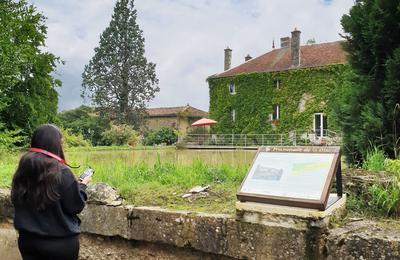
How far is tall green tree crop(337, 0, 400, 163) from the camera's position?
5.12m

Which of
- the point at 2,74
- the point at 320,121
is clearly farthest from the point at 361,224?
the point at 320,121

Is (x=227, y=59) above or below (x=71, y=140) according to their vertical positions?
above

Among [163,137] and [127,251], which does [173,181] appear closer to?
[127,251]

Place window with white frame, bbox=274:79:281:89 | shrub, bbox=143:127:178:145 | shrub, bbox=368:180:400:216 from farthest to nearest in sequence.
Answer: shrub, bbox=143:127:178:145, window with white frame, bbox=274:79:281:89, shrub, bbox=368:180:400:216

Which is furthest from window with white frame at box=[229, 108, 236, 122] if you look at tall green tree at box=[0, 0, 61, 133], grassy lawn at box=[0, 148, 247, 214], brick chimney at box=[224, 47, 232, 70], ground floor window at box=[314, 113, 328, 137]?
grassy lawn at box=[0, 148, 247, 214]

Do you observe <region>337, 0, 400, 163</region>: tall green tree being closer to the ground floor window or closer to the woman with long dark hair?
the woman with long dark hair

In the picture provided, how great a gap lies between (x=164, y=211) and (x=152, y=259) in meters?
0.49

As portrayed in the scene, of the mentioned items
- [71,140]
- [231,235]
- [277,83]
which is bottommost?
[231,235]

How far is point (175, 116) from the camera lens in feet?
190

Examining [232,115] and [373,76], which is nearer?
[373,76]

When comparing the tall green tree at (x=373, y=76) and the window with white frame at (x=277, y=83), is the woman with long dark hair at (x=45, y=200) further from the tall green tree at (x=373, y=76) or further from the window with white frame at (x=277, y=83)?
the window with white frame at (x=277, y=83)

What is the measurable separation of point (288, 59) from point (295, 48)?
5.51 ft

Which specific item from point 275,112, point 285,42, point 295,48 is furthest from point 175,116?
point 295,48

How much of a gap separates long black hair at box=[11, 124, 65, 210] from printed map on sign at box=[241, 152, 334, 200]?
137 centimetres
